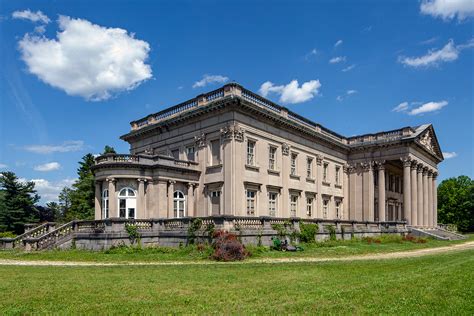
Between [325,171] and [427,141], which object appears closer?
[325,171]

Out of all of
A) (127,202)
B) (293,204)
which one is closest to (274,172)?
(293,204)

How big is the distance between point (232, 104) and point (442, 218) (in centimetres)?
6982

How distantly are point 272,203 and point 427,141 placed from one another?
26514 mm

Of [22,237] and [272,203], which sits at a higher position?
[272,203]

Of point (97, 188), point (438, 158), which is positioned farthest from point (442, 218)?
point (97, 188)

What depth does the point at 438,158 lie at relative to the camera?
182ft

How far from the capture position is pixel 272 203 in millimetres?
35719

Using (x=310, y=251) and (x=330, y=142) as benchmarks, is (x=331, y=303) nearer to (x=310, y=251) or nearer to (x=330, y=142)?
(x=310, y=251)

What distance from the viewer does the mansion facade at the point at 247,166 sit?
31234 mm

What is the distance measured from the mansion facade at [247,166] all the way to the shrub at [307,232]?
5449 millimetres

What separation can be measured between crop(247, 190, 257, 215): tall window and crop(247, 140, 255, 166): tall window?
2363mm

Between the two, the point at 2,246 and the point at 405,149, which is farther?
the point at 405,149

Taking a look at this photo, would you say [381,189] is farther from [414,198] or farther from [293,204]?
[293,204]

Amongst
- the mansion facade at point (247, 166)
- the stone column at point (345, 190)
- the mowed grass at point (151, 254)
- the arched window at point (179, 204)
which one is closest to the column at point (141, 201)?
the mansion facade at point (247, 166)
